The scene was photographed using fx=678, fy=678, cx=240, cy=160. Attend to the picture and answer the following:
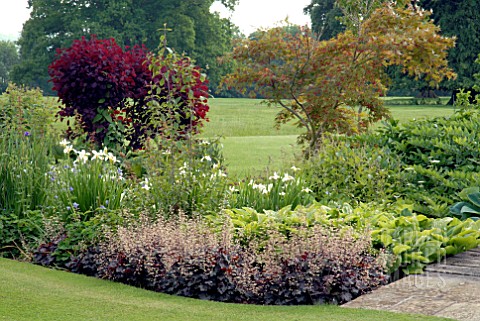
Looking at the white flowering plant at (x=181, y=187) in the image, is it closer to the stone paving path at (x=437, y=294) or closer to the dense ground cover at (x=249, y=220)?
the dense ground cover at (x=249, y=220)

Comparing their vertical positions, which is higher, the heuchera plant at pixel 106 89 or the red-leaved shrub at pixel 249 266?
the heuchera plant at pixel 106 89

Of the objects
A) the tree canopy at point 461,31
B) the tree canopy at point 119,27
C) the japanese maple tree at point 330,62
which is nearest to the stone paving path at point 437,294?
the japanese maple tree at point 330,62

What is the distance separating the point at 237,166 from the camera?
13.7 meters

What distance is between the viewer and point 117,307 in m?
4.21

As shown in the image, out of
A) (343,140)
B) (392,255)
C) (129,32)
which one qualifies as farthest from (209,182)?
(129,32)

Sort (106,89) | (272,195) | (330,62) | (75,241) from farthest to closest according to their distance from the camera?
(330,62) < (106,89) < (272,195) < (75,241)

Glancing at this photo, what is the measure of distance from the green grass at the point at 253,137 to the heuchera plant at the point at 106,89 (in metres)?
1.23

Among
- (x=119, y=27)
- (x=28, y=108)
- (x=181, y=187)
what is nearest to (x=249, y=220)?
(x=181, y=187)

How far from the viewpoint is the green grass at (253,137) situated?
12.8 meters

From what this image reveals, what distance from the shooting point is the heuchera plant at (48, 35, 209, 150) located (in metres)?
9.19

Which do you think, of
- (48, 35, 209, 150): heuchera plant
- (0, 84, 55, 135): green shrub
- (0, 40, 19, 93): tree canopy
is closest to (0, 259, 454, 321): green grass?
(48, 35, 209, 150): heuchera plant

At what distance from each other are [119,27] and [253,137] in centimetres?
2604

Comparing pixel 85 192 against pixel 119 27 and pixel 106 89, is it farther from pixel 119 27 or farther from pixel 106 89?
pixel 119 27

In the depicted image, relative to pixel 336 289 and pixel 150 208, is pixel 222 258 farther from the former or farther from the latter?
pixel 150 208
